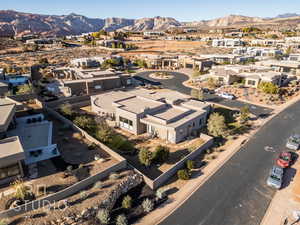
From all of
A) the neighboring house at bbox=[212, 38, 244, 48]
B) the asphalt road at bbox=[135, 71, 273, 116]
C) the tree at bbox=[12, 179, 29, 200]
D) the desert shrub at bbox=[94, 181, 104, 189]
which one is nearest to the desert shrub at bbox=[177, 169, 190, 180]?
the desert shrub at bbox=[94, 181, 104, 189]

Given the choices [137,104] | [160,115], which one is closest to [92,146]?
[160,115]

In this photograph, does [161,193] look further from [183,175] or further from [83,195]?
A: [83,195]

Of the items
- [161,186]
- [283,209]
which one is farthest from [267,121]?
[161,186]

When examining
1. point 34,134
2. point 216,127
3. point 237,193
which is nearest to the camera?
point 237,193

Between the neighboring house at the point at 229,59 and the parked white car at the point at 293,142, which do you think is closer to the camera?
the parked white car at the point at 293,142

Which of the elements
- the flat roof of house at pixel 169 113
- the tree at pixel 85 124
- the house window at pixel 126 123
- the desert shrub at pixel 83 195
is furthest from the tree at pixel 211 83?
the desert shrub at pixel 83 195

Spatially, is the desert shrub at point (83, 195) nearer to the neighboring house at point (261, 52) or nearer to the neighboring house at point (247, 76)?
the neighboring house at point (247, 76)
